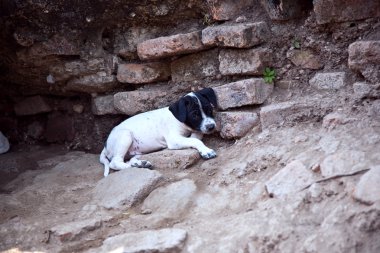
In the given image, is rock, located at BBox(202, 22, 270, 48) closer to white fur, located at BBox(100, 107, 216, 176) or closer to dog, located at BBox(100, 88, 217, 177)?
dog, located at BBox(100, 88, 217, 177)

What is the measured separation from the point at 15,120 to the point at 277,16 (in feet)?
11.9

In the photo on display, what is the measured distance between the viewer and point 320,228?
3.19 metres

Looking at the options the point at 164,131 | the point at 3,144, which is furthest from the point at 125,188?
the point at 3,144

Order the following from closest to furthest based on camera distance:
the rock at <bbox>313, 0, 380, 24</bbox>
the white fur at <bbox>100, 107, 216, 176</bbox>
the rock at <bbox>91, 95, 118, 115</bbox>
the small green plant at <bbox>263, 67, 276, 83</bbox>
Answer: the rock at <bbox>313, 0, 380, 24</bbox>, the small green plant at <bbox>263, 67, 276, 83</bbox>, the white fur at <bbox>100, 107, 216, 176</bbox>, the rock at <bbox>91, 95, 118, 115</bbox>

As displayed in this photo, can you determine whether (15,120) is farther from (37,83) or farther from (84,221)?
(84,221)

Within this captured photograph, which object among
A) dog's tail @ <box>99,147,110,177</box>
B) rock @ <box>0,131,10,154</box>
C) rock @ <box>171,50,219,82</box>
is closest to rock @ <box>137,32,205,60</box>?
rock @ <box>171,50,219,82</box>

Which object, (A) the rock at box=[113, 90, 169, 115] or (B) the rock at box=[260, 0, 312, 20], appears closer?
(B) the rock at box=[260, 0, 312, 20]

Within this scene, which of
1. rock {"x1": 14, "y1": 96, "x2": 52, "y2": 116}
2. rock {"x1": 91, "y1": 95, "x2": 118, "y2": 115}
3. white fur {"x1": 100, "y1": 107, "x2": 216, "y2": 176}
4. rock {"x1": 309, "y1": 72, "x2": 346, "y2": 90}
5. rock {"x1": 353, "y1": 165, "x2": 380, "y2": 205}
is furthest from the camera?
rock {"x1": 14, "y1": 96, "x2": 52, "y2": 116}

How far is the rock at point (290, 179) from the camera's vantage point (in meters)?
3.65

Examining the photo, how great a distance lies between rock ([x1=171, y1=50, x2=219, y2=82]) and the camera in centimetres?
528

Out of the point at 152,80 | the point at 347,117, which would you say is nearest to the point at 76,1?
the point at 152,80

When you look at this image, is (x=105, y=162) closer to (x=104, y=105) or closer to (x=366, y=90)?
(x=104, y=105)

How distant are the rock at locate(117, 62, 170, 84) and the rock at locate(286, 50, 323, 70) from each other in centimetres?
132

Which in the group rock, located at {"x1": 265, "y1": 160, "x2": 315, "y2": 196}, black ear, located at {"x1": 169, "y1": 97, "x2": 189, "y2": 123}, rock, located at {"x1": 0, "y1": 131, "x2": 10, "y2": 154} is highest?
black ear, located at {"x1": 169, "y1": 97, "x2": 189, "y2": 123}
